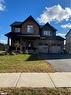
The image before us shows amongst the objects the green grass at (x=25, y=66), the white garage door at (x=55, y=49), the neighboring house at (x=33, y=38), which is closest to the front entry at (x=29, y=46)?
the neighboring house at (x=33, y=38)

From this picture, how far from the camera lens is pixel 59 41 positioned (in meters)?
44.1

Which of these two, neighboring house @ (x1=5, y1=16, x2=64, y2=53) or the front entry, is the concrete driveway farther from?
the front entry

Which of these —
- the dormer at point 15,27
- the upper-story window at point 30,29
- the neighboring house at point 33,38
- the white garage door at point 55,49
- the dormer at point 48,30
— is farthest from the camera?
the dormer at point 48,30

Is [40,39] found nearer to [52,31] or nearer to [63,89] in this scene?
[52,31]

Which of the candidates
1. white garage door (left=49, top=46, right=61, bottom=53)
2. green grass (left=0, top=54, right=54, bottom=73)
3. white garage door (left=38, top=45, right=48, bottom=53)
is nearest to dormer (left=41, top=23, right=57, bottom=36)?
white garage door (left=49, top=46, right=61, bottom=53)

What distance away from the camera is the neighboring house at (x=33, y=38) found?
41.5 metres

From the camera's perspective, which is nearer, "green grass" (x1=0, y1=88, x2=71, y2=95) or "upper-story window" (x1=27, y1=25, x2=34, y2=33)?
"green grass" (x1=0, y1=88, x2=71, y2=95)

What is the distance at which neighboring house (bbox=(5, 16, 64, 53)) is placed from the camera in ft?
136

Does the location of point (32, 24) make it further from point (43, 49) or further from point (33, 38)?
point (43, 49)

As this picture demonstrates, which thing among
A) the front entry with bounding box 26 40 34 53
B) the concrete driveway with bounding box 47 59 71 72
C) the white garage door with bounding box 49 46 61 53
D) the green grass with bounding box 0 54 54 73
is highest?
the front entry with bounding box 26 40 34 53

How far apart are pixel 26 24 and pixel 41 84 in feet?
118

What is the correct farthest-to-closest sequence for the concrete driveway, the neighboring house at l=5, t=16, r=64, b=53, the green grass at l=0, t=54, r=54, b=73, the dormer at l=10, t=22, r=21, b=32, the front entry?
1. the dormer at l=10, t=22, r=21, b=32
2. the front entry
3. the neighboring house at l=5, t=16, r=64, b=53
4. the concrete driveway
5. the green grass at l=0, t=54, r=54, b=73

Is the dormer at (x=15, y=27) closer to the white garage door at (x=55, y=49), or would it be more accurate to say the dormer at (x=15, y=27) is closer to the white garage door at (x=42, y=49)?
the white garage door at (x=42, y=49)

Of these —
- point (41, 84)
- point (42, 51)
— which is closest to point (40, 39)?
point (42, 51)
